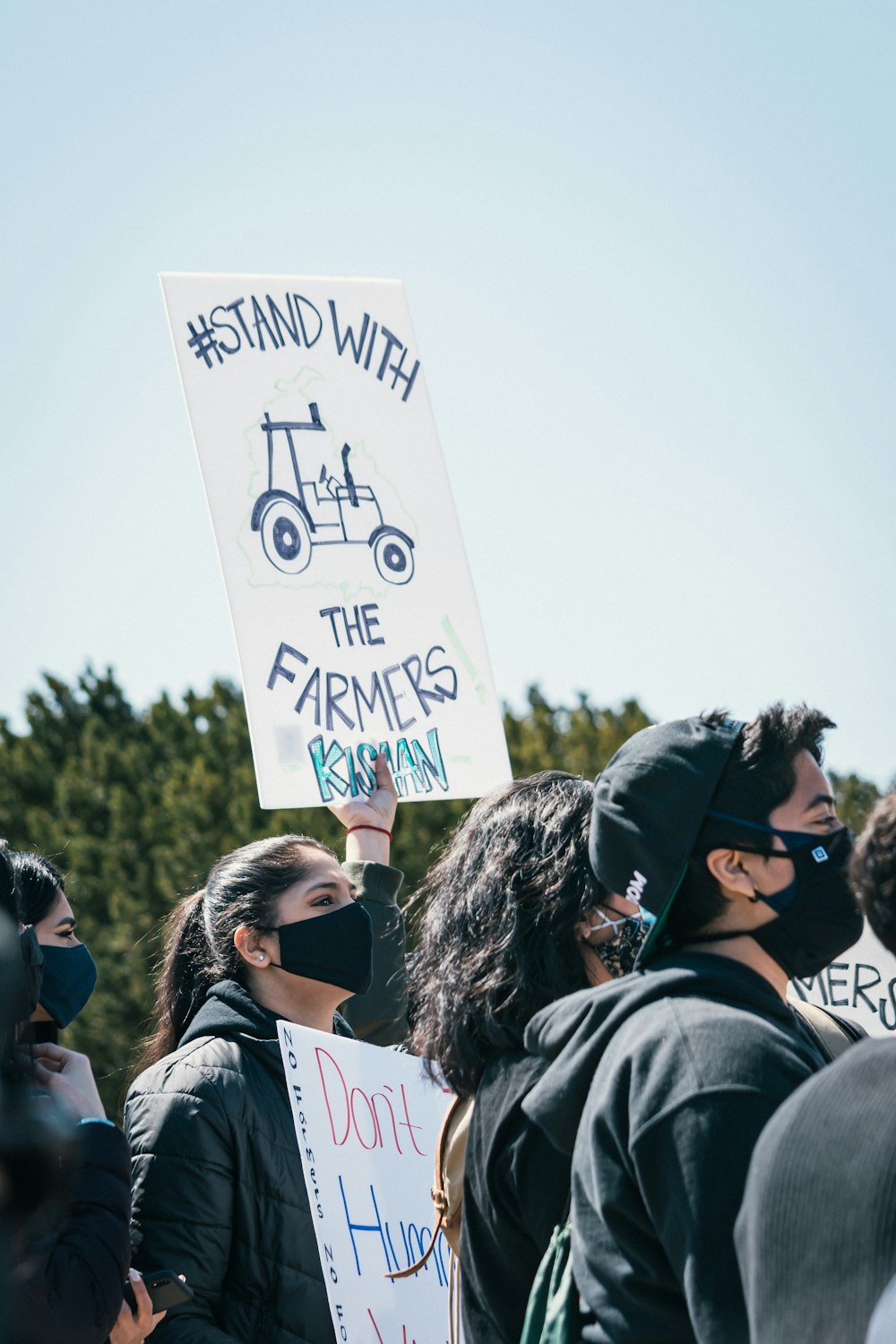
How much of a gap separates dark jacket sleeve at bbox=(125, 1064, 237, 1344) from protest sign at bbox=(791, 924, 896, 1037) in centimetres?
217

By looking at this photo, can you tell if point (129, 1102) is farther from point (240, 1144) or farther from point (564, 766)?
point (564, 766)

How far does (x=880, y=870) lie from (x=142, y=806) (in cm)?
925

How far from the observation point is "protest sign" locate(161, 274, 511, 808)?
387 centimetres

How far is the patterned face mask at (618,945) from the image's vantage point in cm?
237

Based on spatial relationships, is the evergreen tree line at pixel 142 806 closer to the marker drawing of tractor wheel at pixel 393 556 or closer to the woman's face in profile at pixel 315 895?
the marker drawing of tractor wheel at pixel 393 556

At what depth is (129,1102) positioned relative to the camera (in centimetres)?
316

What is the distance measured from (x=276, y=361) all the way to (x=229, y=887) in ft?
5.14

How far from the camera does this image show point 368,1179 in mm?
3070

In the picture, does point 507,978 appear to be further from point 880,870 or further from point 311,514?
point 311,514

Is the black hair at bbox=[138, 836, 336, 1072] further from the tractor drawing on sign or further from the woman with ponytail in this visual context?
the tractor drawing on sign

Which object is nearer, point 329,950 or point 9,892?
point 9,892

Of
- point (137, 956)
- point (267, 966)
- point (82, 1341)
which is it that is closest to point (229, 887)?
point (267, 966)

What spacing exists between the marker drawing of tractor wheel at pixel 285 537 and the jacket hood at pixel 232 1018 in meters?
1.18

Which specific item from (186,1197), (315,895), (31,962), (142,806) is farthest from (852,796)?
(31,962)
